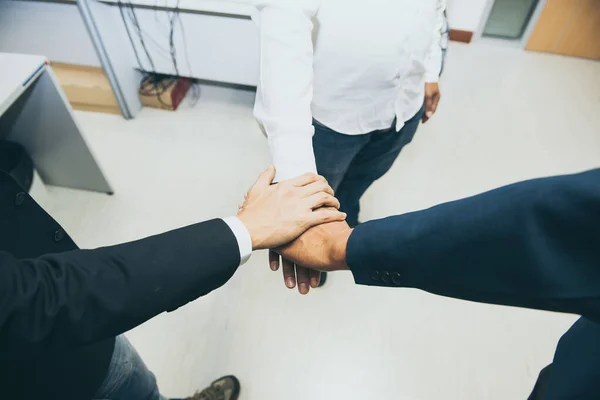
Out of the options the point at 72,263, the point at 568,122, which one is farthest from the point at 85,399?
the point at 568,122

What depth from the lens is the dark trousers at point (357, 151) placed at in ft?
3.62

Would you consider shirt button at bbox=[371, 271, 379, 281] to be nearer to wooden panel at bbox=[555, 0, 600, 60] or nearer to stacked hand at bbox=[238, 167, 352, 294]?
stacked hand at bbox=[238, 167, 352, 294]

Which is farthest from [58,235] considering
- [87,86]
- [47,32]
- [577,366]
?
[47,32]

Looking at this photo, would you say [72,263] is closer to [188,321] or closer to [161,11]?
[188,321]

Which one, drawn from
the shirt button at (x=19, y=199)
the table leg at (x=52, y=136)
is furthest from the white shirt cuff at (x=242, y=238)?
the table leg at (x=52, y=136)

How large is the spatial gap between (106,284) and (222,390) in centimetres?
91

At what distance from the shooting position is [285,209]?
0.85 metres

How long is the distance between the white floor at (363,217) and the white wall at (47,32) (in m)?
0.37

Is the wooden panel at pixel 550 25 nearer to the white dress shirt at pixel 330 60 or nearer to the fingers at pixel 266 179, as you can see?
the white dress shirt at pixel 330 60

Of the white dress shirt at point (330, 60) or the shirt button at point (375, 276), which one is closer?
the shirt button at point (375, 276)

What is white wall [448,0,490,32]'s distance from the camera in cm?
285

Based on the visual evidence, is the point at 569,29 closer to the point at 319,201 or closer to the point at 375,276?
the point at 319,201

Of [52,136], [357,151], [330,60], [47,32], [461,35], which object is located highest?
[330,60]

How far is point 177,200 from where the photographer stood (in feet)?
6.25
